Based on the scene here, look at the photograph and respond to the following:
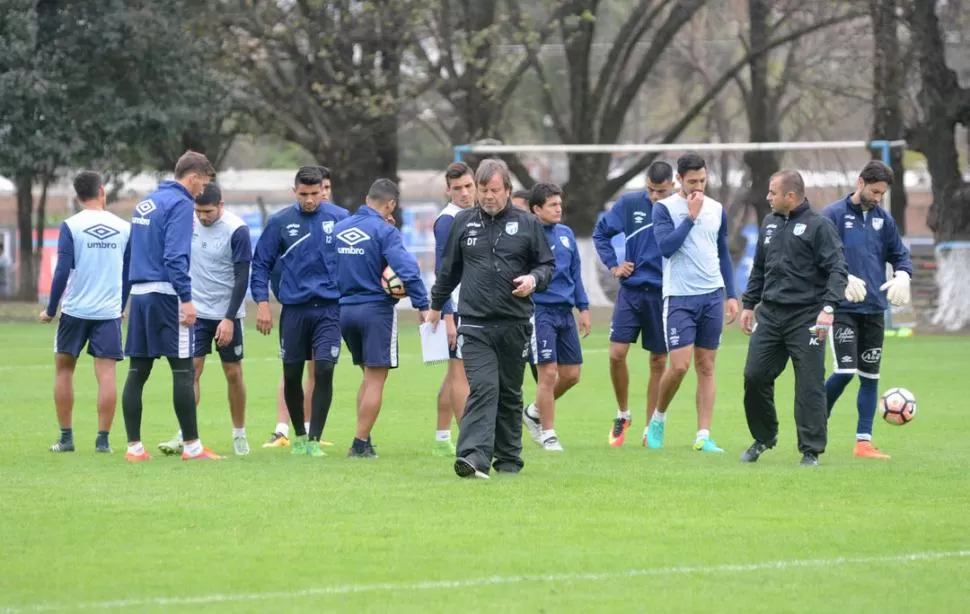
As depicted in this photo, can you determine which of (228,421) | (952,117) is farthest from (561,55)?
(228,421)

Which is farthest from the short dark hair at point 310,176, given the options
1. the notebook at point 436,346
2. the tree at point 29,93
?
the tree at point 29,93

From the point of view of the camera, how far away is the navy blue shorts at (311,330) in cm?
1236

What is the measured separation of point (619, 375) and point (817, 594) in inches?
255

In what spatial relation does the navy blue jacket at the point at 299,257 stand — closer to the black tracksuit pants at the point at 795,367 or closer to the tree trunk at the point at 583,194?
the black tracksuit pants at the point at 795,367

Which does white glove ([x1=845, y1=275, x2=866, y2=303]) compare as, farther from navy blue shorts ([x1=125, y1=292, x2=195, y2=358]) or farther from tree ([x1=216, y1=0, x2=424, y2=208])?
tree ([x1=216, y1=0, x2=424, y2=208])

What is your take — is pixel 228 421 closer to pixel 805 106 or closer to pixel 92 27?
pixel 92 27

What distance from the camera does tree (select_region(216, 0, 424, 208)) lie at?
106 feet

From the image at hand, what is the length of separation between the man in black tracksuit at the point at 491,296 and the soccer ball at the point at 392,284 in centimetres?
95

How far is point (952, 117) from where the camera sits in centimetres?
2966

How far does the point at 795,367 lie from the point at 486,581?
4647 mm

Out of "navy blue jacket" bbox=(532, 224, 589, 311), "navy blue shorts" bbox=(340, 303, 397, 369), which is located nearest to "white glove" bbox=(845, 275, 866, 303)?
"navy blue jacket" bbox=(532, 224, 589, 311)

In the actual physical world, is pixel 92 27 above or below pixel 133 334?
above

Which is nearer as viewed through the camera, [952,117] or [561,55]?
[952,117]

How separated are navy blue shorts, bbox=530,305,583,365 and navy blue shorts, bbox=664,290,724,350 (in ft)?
2.58
